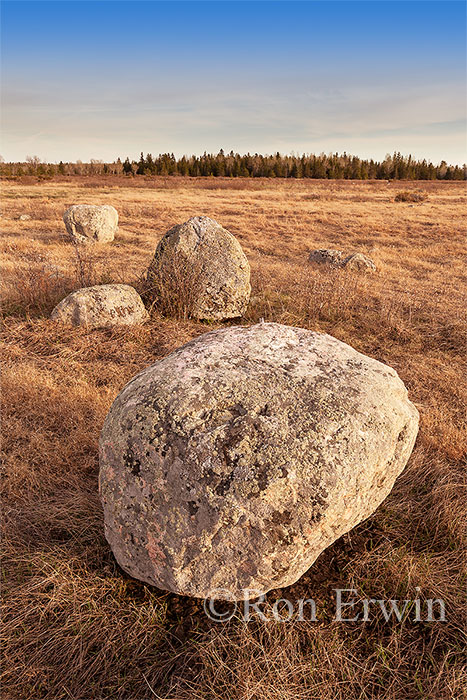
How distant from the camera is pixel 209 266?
256 inches

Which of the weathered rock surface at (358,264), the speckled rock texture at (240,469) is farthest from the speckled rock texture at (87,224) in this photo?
the speckled rock texture at (240,469)

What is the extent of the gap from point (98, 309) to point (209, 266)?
179 centimetres

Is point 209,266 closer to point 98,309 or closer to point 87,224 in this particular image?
point 98,309

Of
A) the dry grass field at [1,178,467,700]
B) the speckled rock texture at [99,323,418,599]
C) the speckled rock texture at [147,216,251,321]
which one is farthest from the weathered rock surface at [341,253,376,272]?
the speckled rock texture at [99,323,418,599]

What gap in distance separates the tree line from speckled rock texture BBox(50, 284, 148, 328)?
2108 inches

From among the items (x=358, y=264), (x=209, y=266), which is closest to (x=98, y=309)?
(x=209, y=266)

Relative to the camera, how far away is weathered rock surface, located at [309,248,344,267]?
9.97 meters

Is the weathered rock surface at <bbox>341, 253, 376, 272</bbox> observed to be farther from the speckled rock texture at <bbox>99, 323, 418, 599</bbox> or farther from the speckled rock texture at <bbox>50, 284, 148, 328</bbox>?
the speckled rock texture at <bbox>99, 323, 418, 599</bbox>

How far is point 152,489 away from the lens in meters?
1.87

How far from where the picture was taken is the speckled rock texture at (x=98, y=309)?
18.9ft

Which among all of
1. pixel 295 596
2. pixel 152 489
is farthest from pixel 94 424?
pixel 295 596

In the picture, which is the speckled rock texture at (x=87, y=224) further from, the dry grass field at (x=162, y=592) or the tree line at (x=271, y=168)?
the tree line at (x=271, y=168)

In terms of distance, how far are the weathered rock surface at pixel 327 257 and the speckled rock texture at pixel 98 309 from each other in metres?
5.56

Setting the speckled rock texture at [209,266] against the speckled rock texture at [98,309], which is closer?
the speckled rock texture at [98,309]
